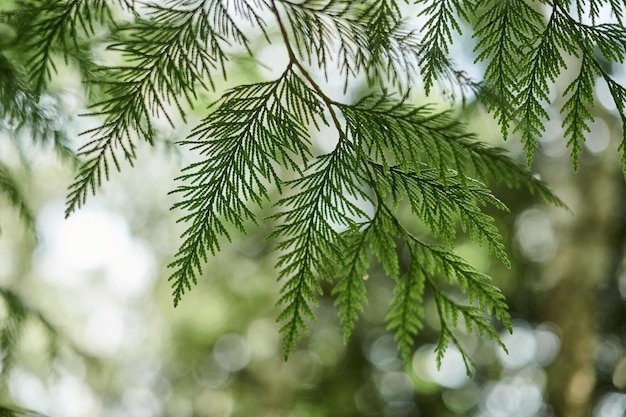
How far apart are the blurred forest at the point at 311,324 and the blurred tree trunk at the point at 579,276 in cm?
2

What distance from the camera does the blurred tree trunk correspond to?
16.0 feet

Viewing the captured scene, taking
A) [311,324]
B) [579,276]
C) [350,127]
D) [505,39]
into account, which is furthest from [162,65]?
[311,324]

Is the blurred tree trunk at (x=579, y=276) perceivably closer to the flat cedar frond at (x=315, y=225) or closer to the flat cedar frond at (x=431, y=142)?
the flat cedar frond at (x=431, y=142)

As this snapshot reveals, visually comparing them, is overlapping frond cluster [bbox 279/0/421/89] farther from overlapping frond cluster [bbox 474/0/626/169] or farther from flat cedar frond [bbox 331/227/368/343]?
flat cedar frond [bbox 331/227/368/343]

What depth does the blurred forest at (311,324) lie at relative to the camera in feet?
18.5

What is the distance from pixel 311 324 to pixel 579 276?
4.48 metres

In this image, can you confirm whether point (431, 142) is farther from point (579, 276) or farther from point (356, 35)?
point (579, 276)

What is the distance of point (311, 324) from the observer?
8.72 meters

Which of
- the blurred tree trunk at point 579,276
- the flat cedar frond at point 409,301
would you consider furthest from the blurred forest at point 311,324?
the flat cedar frond at point 409,301

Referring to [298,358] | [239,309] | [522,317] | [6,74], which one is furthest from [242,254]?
[6,74]

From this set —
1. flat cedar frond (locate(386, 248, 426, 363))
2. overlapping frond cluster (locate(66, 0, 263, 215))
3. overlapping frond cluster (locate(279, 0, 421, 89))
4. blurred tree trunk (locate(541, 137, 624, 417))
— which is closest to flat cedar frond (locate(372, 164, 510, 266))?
flat cedar frond (locate(386, 248, 426, 363))

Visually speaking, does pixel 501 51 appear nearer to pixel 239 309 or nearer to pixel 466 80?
pixel 466 80

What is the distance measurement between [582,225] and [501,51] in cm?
472

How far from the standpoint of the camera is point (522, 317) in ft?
26.2
